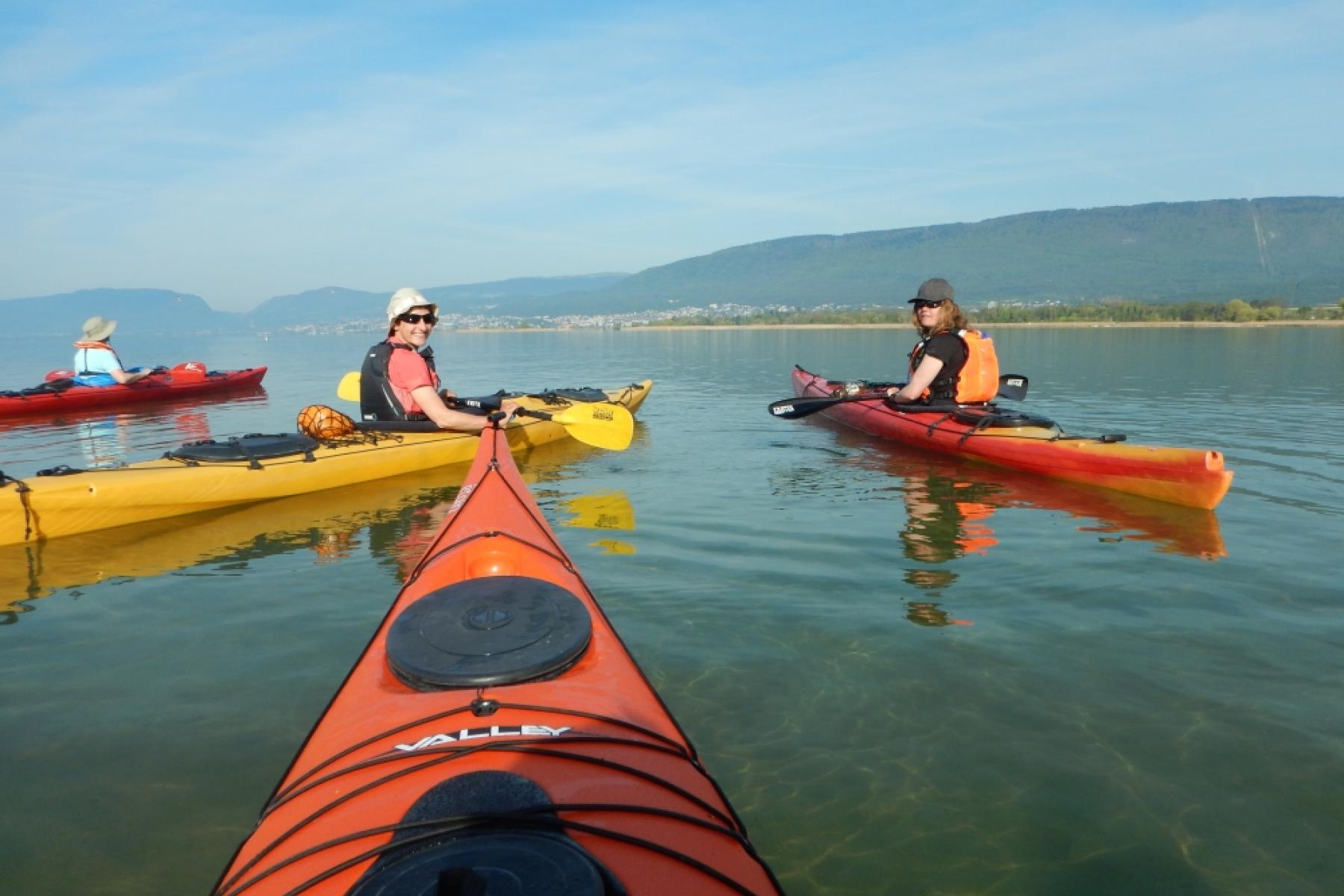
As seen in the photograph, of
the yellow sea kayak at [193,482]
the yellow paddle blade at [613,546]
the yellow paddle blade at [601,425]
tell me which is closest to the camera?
the yellow paddle blade at [613,546]

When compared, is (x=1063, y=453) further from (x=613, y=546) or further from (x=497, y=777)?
(x=497, y=777)

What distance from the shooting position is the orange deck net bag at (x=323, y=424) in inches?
367

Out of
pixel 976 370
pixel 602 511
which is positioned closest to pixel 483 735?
pixel 602 511

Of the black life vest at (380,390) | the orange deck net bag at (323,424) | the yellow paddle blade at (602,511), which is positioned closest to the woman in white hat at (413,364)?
the black life vest at (380,390)

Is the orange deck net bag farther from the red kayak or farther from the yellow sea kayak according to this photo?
the red kayak

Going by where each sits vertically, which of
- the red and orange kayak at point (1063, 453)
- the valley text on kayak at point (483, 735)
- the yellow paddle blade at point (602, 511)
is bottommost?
the yellow paddle blade at point (602, 511)

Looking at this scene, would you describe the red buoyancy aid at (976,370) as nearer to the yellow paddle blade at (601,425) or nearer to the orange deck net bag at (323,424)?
the yellow paddle blade at (601,425)

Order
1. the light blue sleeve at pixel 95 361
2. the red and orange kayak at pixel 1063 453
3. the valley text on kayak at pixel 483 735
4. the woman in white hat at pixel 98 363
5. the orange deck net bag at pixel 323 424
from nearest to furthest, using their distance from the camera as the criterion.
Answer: the valley text on kayak at pixel 483 735 < the red and orange kayak at pixel 1063 453 < the orange deck net bag at pixel 323 424 < the woman in white hat at pixel 98 363 < the light blue sleeve at pixel 95 361

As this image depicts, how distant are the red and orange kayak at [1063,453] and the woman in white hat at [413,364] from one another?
210 inches

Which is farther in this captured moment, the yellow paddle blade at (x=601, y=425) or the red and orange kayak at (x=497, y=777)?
the yellow paddle blade at (x=601, y=425)

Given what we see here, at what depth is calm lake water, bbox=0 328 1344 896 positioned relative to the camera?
3139 millimetres

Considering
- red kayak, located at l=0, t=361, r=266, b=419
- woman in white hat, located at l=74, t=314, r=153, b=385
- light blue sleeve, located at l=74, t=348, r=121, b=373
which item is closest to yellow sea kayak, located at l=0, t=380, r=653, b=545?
red kayak, located at l=0, t=361, r=266, b=419

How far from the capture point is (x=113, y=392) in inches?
659

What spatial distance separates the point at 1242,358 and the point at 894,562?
26364mm
